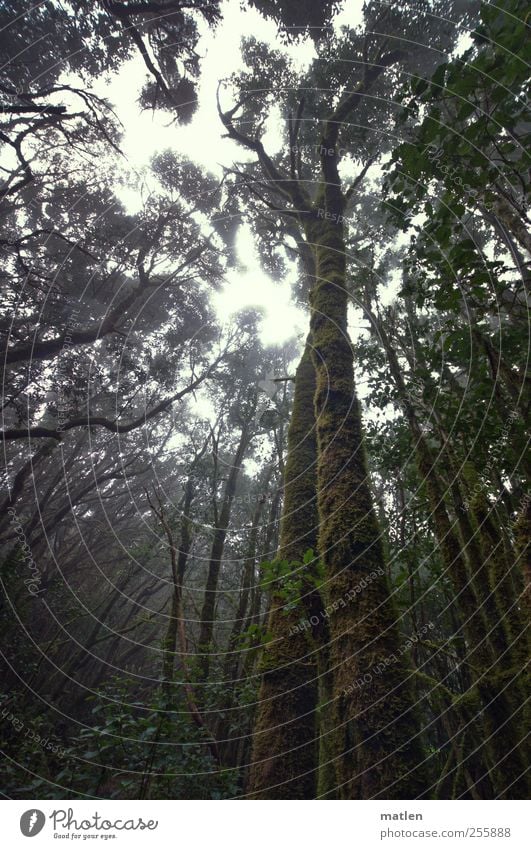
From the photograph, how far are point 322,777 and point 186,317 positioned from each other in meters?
19.8

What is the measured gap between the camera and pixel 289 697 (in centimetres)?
354

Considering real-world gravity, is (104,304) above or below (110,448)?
above

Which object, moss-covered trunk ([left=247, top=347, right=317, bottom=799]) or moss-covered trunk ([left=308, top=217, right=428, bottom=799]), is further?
moss-covered trunk ([left=247, top=347, right=317, bottom=799])

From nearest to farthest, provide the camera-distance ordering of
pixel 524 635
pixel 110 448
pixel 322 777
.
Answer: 1. pixel 524 635
2. pixel 322 777
3. pixel 110 448

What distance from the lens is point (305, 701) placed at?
3.55 metres

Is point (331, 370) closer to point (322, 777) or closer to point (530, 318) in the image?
point (530, 318)

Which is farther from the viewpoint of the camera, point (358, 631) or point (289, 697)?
point (289, 697)

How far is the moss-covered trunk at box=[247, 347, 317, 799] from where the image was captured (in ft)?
10.2

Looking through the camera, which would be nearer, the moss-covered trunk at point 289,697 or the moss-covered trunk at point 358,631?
the moss-covered trunk at point 358,631

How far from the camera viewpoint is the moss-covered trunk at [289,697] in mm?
3102

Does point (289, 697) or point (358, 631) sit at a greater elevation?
point (358, 631)

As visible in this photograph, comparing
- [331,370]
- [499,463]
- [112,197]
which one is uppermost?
[112,197]

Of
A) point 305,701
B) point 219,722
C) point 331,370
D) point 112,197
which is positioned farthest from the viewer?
point 112,197
